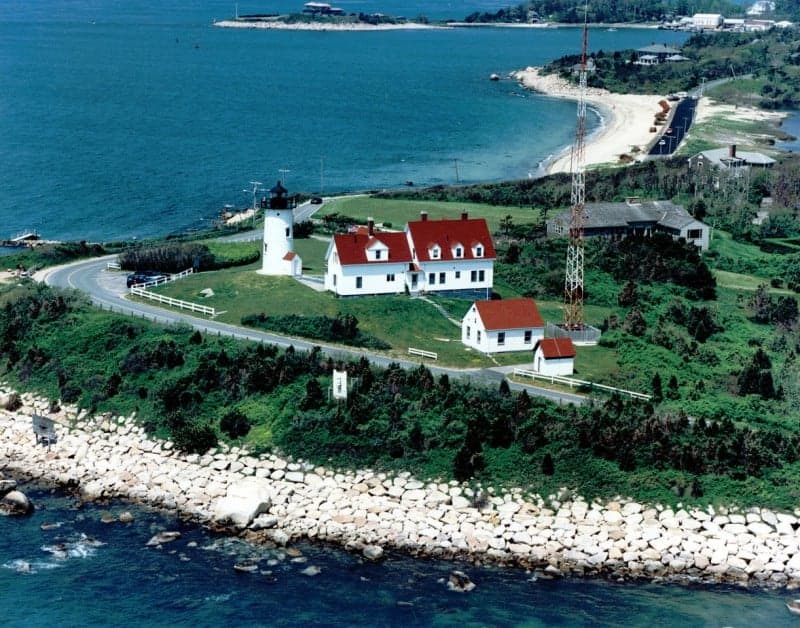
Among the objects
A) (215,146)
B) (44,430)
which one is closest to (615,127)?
(215,146)

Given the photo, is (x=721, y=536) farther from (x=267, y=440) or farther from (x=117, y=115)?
(x=117, y=115)

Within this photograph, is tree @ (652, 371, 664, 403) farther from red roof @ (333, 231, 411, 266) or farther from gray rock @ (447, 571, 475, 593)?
red roof @ (333, 231, 411, 266)

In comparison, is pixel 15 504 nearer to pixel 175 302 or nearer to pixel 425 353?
pixel 175 302

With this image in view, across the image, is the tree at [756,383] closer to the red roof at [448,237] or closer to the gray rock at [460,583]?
the red roof at [448,237]

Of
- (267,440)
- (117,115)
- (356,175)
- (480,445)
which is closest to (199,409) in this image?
(267,440)

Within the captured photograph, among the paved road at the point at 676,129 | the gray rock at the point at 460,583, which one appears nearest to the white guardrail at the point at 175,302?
the gray rock at the point at 460,583

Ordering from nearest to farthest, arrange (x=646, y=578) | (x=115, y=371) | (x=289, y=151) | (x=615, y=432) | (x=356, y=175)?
(x=646, y=578) < (x=615, y=432) < (x=115, y=371) < (x=356, y=175) < (x=289, y=151)
